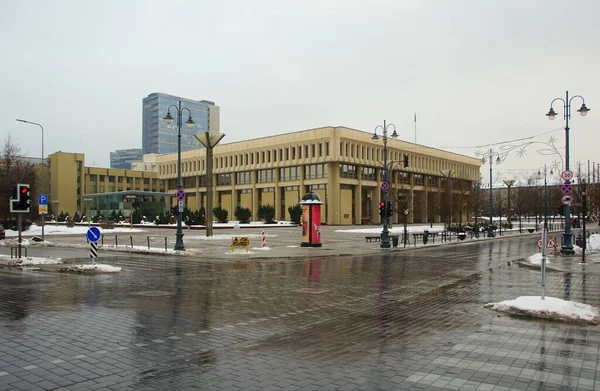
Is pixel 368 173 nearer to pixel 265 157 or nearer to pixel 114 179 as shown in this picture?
pixel 265 157

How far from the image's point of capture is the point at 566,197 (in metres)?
22.2

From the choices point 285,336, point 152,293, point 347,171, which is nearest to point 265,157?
point 347,171

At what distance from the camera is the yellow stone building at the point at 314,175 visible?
80.9m

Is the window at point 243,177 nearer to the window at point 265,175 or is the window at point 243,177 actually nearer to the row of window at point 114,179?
the window at point 265,175

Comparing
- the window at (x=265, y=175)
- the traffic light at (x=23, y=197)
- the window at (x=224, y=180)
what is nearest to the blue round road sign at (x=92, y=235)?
the traffic light at (x=23, y=197)

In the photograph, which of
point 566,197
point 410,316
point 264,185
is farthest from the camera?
point 264,185

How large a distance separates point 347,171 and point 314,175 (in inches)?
225

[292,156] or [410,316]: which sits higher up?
[292,156]

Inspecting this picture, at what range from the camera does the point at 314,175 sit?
278 ft

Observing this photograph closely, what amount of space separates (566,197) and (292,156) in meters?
66.4

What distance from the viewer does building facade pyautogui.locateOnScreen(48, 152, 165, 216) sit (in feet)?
361

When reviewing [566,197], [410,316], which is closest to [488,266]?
[566,197]

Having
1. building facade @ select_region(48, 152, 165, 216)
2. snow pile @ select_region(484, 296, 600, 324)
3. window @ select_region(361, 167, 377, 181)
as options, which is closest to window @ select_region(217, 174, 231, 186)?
building facade @ select_region(48, 152, 165, 216)

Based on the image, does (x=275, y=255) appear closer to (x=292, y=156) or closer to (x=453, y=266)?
(x=453, y=266)
